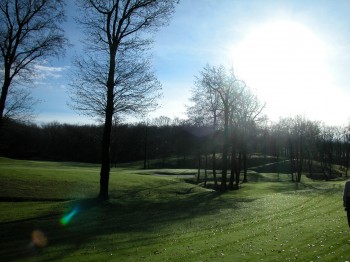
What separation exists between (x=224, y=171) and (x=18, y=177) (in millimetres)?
25305

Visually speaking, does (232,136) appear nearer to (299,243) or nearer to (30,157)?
(299,243)

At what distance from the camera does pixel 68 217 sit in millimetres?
21172

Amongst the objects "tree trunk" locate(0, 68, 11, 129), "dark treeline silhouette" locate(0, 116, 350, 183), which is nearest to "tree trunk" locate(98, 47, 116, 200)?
"tree trunk" locate(0, 68, 11, 129)

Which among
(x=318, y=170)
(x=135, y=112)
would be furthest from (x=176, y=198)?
(x=318, y=170)

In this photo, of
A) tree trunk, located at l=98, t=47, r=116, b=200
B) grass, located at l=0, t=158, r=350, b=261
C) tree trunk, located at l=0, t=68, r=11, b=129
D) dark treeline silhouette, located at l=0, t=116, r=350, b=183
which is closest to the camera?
grass, located at l=0, t=158, r=350, b=261

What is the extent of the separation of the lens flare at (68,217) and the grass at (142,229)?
0.67 ft

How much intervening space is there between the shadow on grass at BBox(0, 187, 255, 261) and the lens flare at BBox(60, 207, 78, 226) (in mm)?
21

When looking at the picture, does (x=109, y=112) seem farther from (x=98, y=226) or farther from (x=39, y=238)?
(x=39, y=238)

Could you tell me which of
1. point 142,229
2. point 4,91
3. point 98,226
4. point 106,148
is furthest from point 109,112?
point 142,229

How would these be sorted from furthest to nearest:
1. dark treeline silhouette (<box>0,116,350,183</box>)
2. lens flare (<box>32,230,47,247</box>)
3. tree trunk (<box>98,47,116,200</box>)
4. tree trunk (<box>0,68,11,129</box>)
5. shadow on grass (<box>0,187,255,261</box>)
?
dark treeline silhouette (<box>0,116,350,183</box>) < tree trunk (<box>98,47,116,200</box>) < tree trunk (<box>0,68,11,129</box>) < lens flare (<box>32,230,47,247</box>) < shadow on grass (<box>0,187,255,261</box>)

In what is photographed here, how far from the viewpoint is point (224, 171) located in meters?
45.5

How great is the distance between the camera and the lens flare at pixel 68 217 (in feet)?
63.8

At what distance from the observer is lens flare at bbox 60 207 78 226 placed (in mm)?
19459

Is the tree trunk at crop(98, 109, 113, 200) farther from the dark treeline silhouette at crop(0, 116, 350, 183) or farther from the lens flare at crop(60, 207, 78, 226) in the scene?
the dark treeline silhouette at crop(0, 116, 350, 183)
